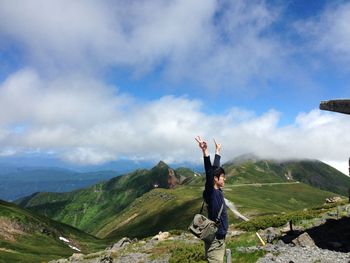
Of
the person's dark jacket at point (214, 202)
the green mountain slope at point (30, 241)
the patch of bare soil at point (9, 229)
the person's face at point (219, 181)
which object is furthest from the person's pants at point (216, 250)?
the patch of bare soil at point (9, 229)

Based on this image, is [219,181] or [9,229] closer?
[219,181]

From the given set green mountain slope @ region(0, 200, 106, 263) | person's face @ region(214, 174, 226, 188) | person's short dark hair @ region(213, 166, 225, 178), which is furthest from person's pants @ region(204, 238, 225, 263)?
green mountain slope @ region(0, 200, 106, 263)

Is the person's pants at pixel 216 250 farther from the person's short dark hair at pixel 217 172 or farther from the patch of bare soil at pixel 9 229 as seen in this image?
the patch of bare soil at pixel 9 229

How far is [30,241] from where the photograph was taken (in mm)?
132625

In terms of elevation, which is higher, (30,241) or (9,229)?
(9,229)

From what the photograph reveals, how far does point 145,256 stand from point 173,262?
32.2ft

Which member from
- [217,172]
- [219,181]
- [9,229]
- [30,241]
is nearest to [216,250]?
[219,181]

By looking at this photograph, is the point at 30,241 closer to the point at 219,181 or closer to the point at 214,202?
the point at 214,202

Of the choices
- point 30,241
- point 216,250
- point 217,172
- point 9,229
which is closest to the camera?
point 217,172

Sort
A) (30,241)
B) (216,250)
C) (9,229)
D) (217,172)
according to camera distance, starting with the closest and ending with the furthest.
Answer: (217,172) < (216,250) < (30,241) < (9,229)

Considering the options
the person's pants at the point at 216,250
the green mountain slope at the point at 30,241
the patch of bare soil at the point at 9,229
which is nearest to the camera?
the person's pants at the point at 216,250

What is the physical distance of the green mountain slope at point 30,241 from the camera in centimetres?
10326

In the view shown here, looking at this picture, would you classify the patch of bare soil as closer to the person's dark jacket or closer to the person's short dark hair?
the person's dark jacket

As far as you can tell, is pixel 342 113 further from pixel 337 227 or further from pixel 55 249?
pixel 55 249
